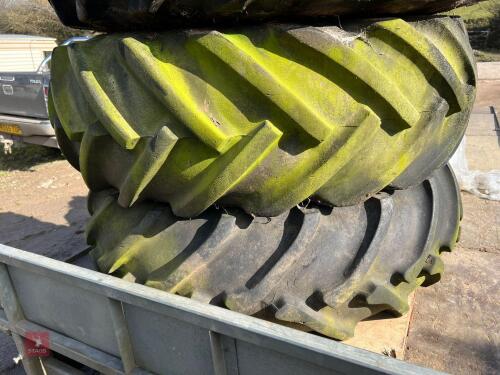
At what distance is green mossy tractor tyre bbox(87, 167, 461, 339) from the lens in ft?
3.94

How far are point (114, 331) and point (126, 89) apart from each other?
0.59m

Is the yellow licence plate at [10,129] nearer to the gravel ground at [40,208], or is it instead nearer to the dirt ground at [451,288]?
the gravel ground at [40,208]

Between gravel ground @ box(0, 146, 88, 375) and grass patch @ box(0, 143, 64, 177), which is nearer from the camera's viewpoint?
gravel ground @ box(0, 146, 88, 375)

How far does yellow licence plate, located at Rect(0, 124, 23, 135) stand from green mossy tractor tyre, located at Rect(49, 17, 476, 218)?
4.64 meters

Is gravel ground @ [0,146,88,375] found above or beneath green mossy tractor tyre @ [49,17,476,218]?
beneath

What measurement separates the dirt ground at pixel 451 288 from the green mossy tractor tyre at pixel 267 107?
50 centimetres

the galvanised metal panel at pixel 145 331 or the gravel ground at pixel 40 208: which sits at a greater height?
the galvanised metal panel at pixel 145 331

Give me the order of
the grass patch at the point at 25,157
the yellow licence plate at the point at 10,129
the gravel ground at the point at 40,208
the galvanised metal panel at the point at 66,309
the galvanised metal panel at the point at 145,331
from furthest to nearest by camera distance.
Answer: the grass patch at the point at 25,157, the yellow licence plate at the point at 10,129, the gravel ground at the point at 40,208, the galvanised metal panel at the point at 66,309, the galvanised metal panel at the point at 145,331

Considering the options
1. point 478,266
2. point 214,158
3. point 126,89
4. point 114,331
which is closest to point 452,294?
point 478,266

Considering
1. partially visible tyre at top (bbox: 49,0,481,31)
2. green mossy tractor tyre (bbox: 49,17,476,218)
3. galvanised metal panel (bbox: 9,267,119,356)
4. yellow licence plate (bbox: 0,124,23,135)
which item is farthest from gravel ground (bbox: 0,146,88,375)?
partially visible tyre at top (bbox: 49,0,481,31)

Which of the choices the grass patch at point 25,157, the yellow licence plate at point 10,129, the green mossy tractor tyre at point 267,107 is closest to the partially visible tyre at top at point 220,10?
the green mossy tractor tyre at point 267,107

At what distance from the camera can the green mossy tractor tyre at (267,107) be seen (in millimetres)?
1040

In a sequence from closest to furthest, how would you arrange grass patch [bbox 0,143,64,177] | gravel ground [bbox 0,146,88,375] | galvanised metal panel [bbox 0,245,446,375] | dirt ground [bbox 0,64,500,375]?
galvanised metal panel [bbox 0,245,446,375]
dirt ground [bbox 0,64,500,375]
gravel ground [bbox 0,146,88,375]
grass patch [bbox 0,143,64,177]

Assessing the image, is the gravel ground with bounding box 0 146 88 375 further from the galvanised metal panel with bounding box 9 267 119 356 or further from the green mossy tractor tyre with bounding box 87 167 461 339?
the green mossy tractor tyre with bounding box 87 167 461 339
